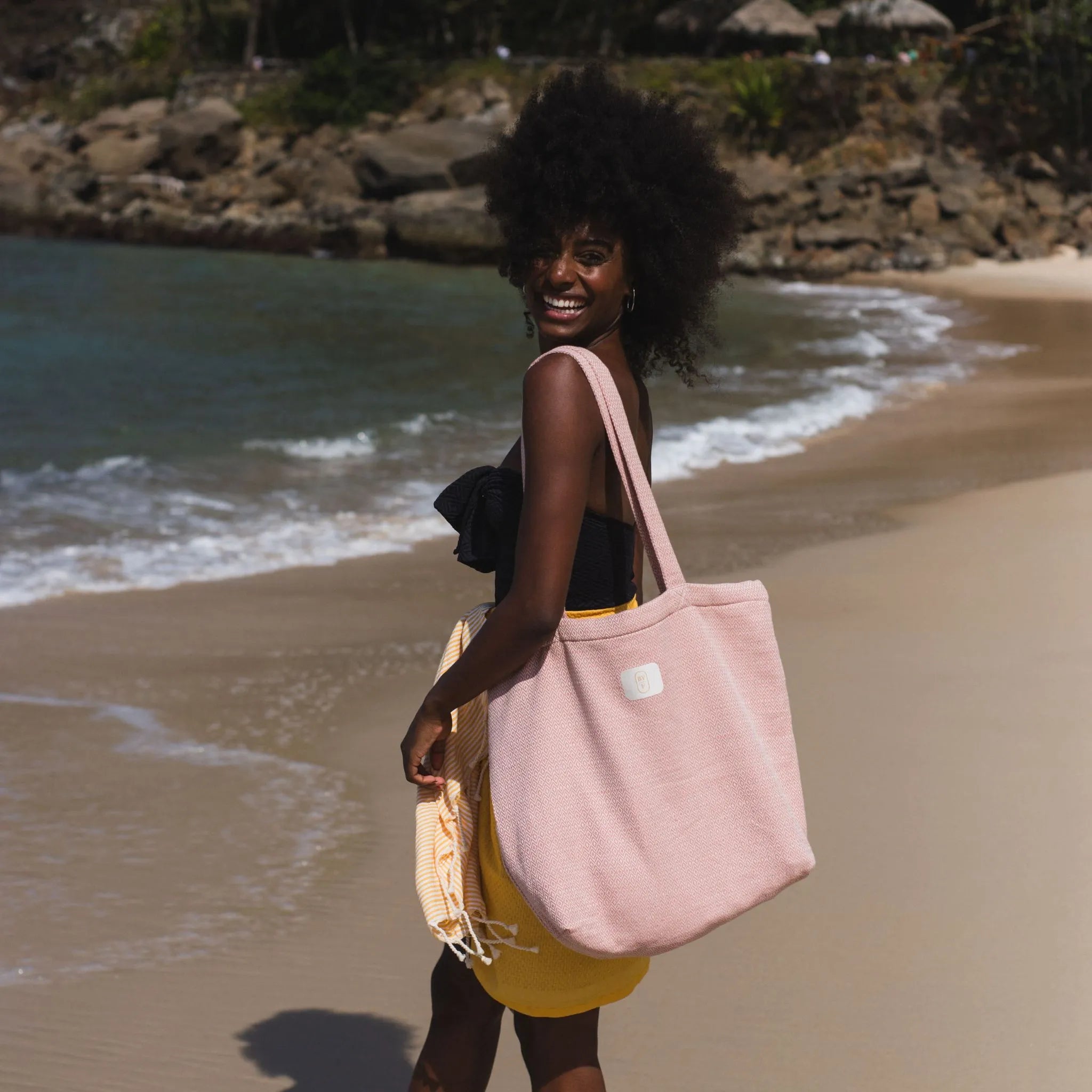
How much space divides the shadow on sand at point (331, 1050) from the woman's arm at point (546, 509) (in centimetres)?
124

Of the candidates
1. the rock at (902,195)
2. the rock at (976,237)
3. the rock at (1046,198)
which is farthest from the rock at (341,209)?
the rock at (1046,198)

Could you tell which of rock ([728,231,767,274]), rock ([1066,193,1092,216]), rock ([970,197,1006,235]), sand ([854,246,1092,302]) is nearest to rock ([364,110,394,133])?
rock ([728,231,767,274])

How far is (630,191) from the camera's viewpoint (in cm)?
205

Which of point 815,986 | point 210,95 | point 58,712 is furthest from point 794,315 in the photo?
point 210,95

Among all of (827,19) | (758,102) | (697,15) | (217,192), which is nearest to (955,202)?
(758,102)

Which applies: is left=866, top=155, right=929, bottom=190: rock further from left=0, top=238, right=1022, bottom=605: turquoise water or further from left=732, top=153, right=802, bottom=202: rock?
left=0, top=238, right=1022, bottom=605: turquoise water

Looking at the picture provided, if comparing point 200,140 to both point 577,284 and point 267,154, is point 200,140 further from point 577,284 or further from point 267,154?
point 577,284

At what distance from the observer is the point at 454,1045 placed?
2.18 meters

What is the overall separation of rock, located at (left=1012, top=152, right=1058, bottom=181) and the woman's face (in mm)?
30502

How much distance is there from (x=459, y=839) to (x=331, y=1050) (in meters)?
1.03

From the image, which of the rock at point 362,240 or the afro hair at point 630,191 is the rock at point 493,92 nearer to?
the rock at point 362,240

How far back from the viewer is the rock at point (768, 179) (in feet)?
98.0

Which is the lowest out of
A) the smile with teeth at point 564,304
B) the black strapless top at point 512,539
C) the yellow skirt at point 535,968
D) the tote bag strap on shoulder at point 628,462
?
the yellow skirt at point 535,968

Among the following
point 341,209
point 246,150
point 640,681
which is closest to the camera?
point 640,681
